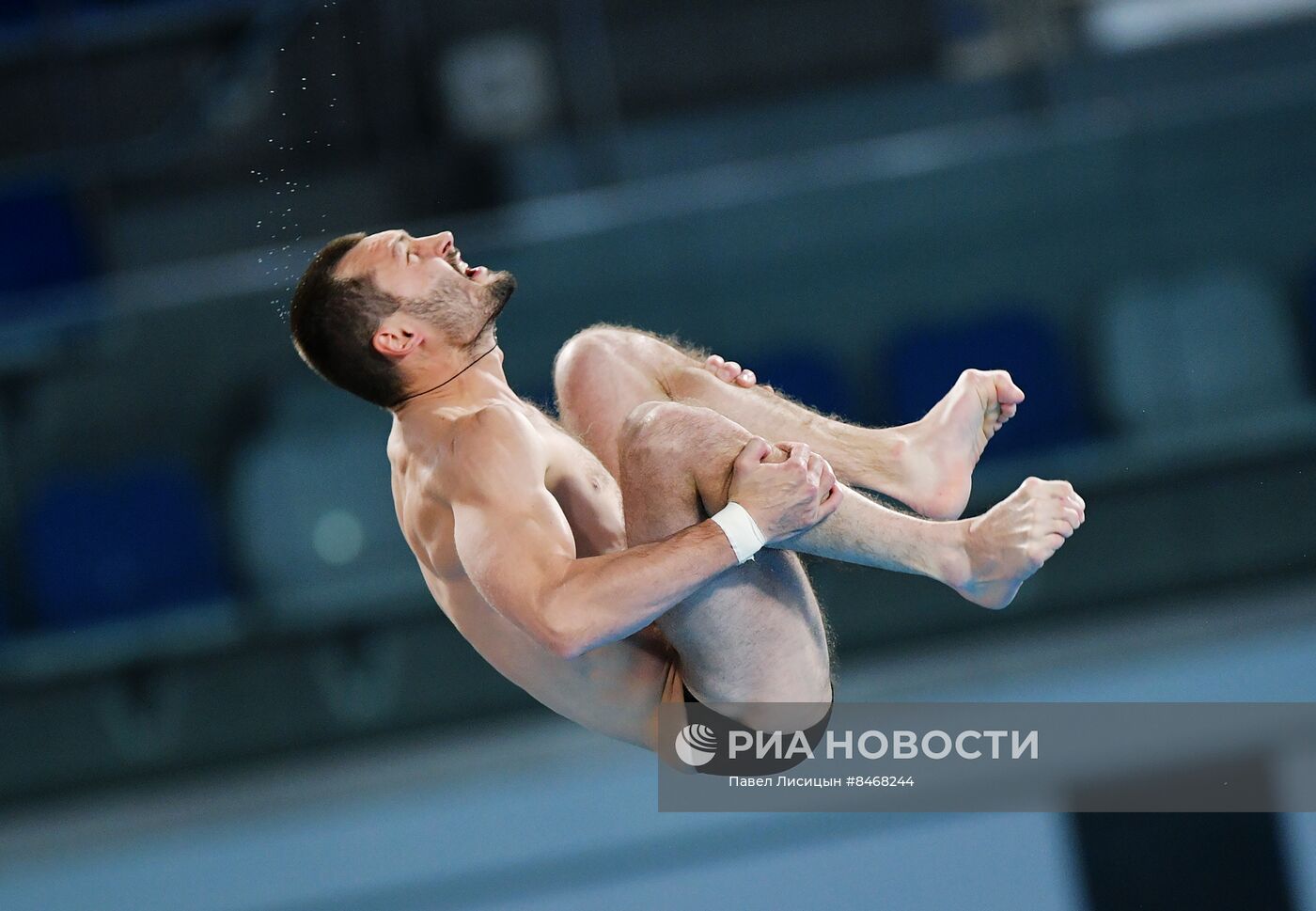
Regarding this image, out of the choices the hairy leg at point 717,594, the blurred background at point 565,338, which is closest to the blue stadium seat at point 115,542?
the blurred background at point 565,338

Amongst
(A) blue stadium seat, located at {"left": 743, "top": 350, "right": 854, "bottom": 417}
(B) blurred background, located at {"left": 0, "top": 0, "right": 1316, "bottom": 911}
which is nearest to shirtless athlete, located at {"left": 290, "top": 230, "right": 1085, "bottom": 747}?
(B) blurred background, located at {"left": 0, "top": 0, "right": 1316, "bottom": 911}

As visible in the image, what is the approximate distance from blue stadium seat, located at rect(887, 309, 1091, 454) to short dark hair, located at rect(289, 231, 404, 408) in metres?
3.06

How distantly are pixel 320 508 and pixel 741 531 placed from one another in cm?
316

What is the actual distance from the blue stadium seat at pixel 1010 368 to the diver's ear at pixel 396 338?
3.05m

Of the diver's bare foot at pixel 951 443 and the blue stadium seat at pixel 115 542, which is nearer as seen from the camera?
the diver's bare foot at pixel 951 443

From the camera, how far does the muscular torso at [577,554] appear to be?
269 centimetres

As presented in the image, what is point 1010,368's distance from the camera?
17.9ft

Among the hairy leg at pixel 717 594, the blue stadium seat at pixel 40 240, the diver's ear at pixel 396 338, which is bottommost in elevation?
the hairy leg at pixel 717 594

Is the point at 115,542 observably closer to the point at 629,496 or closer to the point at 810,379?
the point at 810,379

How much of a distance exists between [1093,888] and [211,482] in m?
3.28

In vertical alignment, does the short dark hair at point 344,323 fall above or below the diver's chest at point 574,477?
above

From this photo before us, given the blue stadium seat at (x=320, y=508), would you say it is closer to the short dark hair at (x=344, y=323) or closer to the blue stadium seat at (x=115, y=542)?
the blue stadium seat at (x=115, y=542)

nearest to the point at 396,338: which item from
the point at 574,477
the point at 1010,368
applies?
the point at 574,477

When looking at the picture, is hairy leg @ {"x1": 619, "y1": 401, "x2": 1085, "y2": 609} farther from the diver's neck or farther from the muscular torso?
the diver's neck
